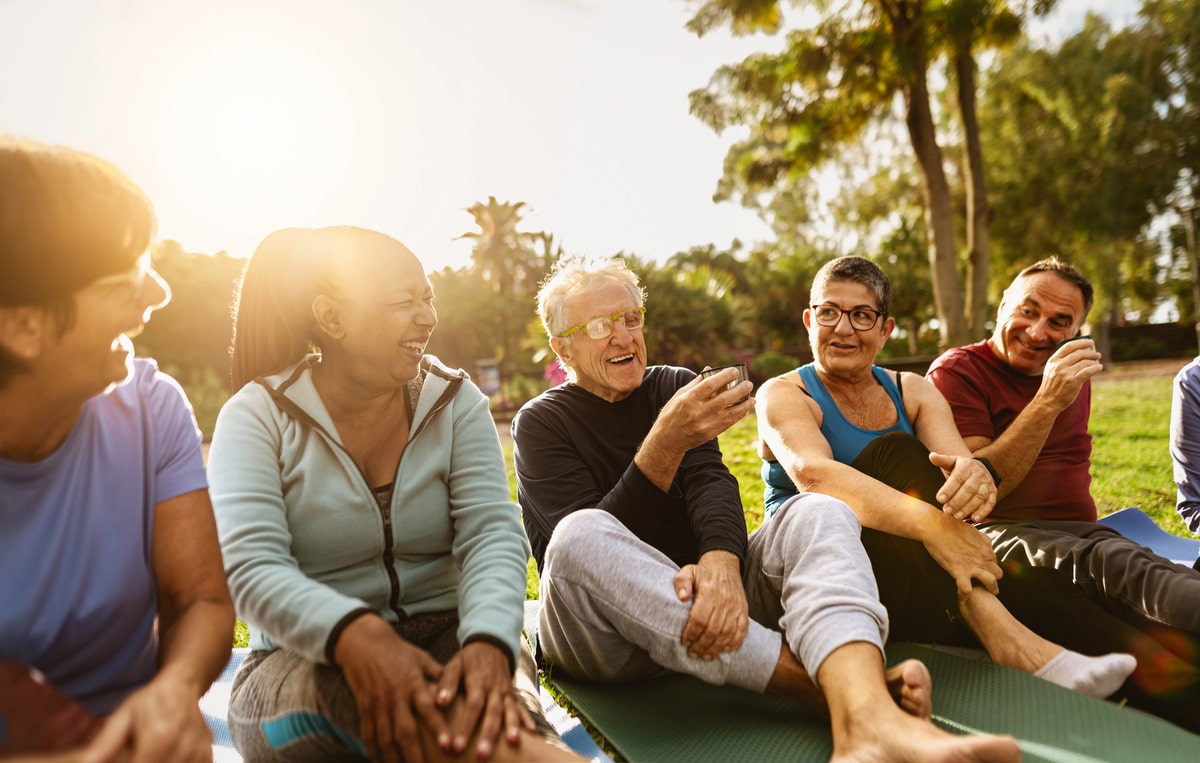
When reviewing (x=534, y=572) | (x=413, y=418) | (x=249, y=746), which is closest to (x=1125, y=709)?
(x=413, y=418)

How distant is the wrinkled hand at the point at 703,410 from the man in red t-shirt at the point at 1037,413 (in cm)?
126

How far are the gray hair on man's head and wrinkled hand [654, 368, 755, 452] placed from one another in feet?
2.26

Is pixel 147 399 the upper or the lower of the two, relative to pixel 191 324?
upper

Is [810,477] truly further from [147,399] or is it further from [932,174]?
[932,174]

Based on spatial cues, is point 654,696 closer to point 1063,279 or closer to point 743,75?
point 1063,279

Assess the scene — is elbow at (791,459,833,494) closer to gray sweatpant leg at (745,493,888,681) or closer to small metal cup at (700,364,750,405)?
gray sweatpant leg at (745,493,888,681)

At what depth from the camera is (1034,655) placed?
2.49 metres

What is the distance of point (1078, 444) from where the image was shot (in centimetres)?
331

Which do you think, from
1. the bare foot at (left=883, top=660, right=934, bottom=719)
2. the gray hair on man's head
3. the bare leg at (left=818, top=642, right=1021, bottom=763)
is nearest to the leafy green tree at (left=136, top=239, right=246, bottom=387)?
the gray hair on man's head

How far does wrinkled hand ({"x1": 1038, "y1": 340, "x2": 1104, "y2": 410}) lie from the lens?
286cm

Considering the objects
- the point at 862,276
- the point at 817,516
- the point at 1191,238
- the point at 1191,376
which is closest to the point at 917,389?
the point at 862,276

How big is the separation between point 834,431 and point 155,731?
248 centimetres

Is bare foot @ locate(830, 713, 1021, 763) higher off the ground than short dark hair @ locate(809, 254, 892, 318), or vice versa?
short dark hair @ locate(809, 254, 892, 318)

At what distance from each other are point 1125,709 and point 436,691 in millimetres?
1899
